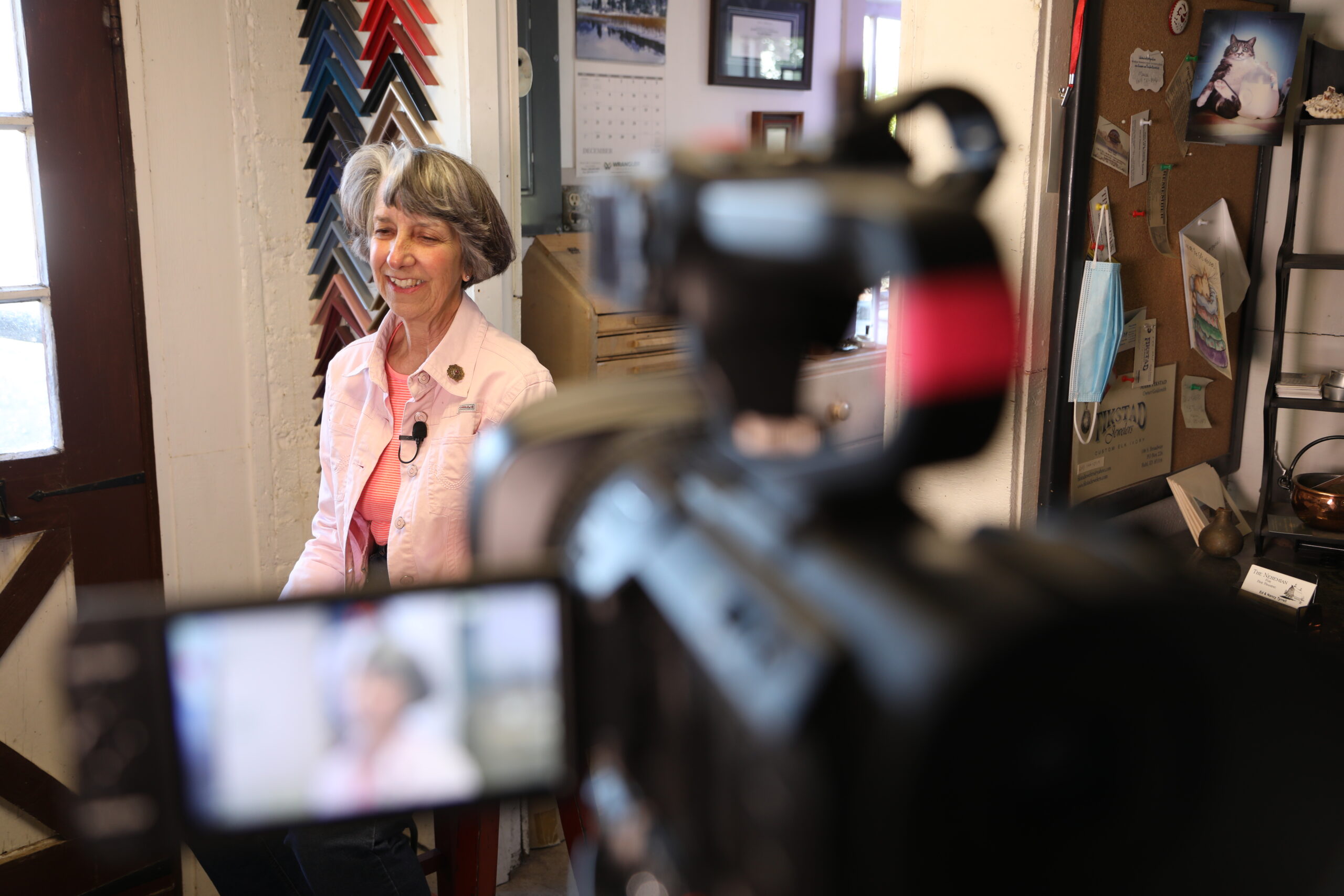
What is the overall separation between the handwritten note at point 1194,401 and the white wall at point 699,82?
1533 mm

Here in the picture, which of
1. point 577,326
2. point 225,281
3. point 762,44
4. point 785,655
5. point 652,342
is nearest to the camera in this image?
point 785,655

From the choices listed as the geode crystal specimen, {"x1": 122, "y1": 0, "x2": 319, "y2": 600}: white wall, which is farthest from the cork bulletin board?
{"x1": 122, "y1": 0, "x2": 319, "y2": 600}: white wall

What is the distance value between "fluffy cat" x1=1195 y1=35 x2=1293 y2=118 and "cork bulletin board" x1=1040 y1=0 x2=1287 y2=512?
0.25 feet

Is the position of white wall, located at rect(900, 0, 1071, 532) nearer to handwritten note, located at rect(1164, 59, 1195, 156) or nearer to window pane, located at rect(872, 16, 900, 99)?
handwritten note, located at rect(1164, 59, 1195, 156)

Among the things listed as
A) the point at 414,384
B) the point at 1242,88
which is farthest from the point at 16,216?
the point at 1242,88

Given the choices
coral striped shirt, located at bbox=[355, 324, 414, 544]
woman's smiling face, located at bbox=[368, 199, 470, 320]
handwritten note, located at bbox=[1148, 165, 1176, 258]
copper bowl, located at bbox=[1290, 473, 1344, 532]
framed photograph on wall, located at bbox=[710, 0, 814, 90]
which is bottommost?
copper bowl, located at bbox=[1290, 473, 1344, 532]

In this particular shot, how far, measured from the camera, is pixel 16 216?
1979 mm

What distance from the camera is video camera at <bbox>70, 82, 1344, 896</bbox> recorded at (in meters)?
0.29

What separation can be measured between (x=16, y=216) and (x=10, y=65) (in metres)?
0.29

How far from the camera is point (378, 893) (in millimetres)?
1605

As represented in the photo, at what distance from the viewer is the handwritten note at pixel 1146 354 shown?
1.78 metres

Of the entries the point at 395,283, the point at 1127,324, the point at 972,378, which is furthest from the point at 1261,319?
the point at 972,378

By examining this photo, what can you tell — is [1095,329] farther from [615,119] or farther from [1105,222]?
[615,119]

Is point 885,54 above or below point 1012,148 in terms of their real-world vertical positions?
above
